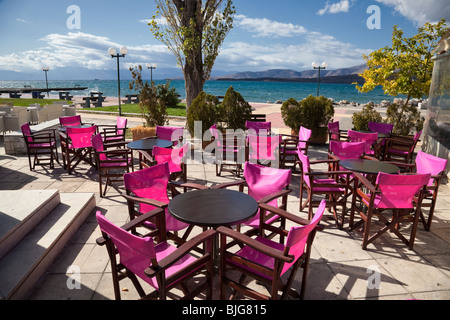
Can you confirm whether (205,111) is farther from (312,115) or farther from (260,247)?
(260,247)

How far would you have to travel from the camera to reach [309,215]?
4.41 meters

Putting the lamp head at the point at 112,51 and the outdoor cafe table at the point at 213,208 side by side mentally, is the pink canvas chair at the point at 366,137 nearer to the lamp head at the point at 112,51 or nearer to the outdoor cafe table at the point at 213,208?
the outdoor cafe table at the point at 213,208

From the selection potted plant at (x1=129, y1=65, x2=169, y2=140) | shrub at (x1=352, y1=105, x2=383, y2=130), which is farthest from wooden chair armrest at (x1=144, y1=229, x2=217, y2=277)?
shrub at (x1=352, y1=105, x2=383, y2=130)

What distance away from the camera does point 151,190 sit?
3.52m

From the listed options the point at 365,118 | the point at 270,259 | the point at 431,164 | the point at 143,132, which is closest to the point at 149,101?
the point at 143,132

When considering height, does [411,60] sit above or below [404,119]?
above

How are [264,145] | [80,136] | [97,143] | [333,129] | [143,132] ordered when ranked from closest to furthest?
[97,143], [264,145], [80,136], [333,129], [143,132]

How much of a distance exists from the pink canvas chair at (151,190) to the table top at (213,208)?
0.30 m

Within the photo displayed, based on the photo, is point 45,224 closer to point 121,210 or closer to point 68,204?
point 68,204

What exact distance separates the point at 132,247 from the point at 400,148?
7.19 meters

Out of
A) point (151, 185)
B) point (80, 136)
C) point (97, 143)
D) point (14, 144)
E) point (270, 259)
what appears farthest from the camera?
point (14, 144)

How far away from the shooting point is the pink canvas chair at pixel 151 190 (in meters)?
3.23
